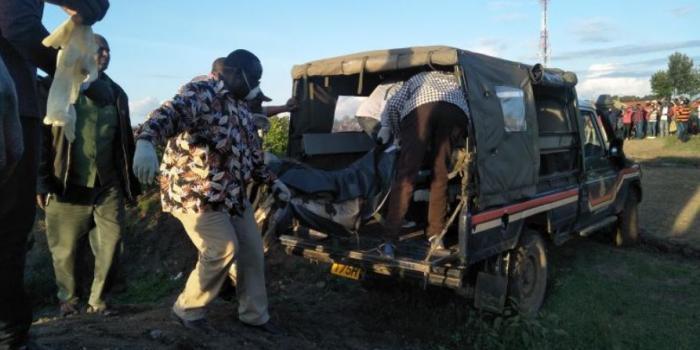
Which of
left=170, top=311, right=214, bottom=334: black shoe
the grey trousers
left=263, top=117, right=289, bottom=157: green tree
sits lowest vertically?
left=170, top=311, right=214, bottom=334: black shoe

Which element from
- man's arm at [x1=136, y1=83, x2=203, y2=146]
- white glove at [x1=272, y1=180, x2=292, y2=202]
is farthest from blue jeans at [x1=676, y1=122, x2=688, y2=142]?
man's arm at [x1=136, y1=83, x2=203, y2=146]

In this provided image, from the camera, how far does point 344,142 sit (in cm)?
611

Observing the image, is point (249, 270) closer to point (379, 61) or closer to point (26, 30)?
point (26, 30)

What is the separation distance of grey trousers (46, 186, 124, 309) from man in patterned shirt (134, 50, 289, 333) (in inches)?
37.6

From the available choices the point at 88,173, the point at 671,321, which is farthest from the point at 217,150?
the point at 671,321

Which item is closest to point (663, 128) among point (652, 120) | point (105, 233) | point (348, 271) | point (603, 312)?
point (652, 120)

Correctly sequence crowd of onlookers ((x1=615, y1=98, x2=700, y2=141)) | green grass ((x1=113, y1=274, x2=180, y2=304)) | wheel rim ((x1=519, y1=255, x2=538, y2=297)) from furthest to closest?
1. crowd of onlookers ((x1=615, y1=98, x2=700, y2=141))
2. green grass ((x1=113, y1=274, x2=180, y2=304))
3. wheel rim ((x1=519, y1=255, x2=538, y2=297))

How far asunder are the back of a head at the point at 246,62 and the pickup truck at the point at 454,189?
1222 millimetres

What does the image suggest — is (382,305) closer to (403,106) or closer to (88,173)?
(403,106)

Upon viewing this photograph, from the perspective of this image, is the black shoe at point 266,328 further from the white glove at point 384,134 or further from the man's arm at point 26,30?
the man's arm at point 26,30

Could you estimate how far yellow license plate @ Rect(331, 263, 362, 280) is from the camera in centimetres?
481

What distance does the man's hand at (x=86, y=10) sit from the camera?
2.56 m

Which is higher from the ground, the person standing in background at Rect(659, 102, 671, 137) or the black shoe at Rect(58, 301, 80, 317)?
the person standing in background at Rect(659, 102, 671, 137)

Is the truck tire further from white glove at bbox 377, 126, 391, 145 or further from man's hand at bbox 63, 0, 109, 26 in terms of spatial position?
man's hand at bbox 63, 0, 109, 26
